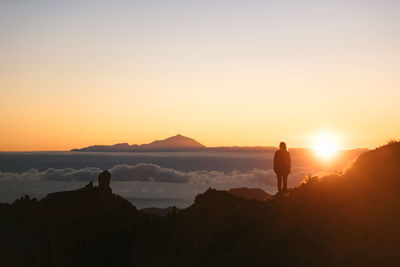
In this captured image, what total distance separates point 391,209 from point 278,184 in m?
8.31

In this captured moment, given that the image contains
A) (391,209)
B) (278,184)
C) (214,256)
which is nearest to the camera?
(391,209)

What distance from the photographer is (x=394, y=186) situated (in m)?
25.3

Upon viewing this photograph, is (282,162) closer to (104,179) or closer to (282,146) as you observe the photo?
(282,146)

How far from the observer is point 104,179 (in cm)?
17112

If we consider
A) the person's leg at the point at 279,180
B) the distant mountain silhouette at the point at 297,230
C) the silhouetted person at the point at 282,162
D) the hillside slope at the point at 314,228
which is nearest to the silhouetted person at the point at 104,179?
the distant mountain silhouette at the point at 297,230

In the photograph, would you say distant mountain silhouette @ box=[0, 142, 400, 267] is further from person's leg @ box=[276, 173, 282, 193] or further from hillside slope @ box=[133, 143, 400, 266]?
person's leg @ box=[276, 173, 282, 193]

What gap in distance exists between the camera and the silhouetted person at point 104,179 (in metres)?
169

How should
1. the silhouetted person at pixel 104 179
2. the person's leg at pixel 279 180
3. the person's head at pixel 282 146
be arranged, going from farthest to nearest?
the silhouetted person at pixel 104 179
the person's leg at pixel 279 180
the person's head at pixel 282 146

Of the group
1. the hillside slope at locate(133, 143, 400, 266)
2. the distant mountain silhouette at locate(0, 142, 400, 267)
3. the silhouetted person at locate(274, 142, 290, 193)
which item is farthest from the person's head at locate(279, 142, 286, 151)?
the hillside slope at locate(133, 143, 400, 266)

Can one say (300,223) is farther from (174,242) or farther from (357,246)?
(174,242)

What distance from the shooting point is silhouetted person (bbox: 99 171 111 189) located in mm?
169000

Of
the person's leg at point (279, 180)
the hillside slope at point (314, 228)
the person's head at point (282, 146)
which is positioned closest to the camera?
the hillside slope at point (314, 228)

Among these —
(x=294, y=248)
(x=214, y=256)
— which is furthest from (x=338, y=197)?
(x=214, y=256)

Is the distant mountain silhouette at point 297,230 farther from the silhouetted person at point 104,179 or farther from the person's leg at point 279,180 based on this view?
the silhouetted person at point 104,179
